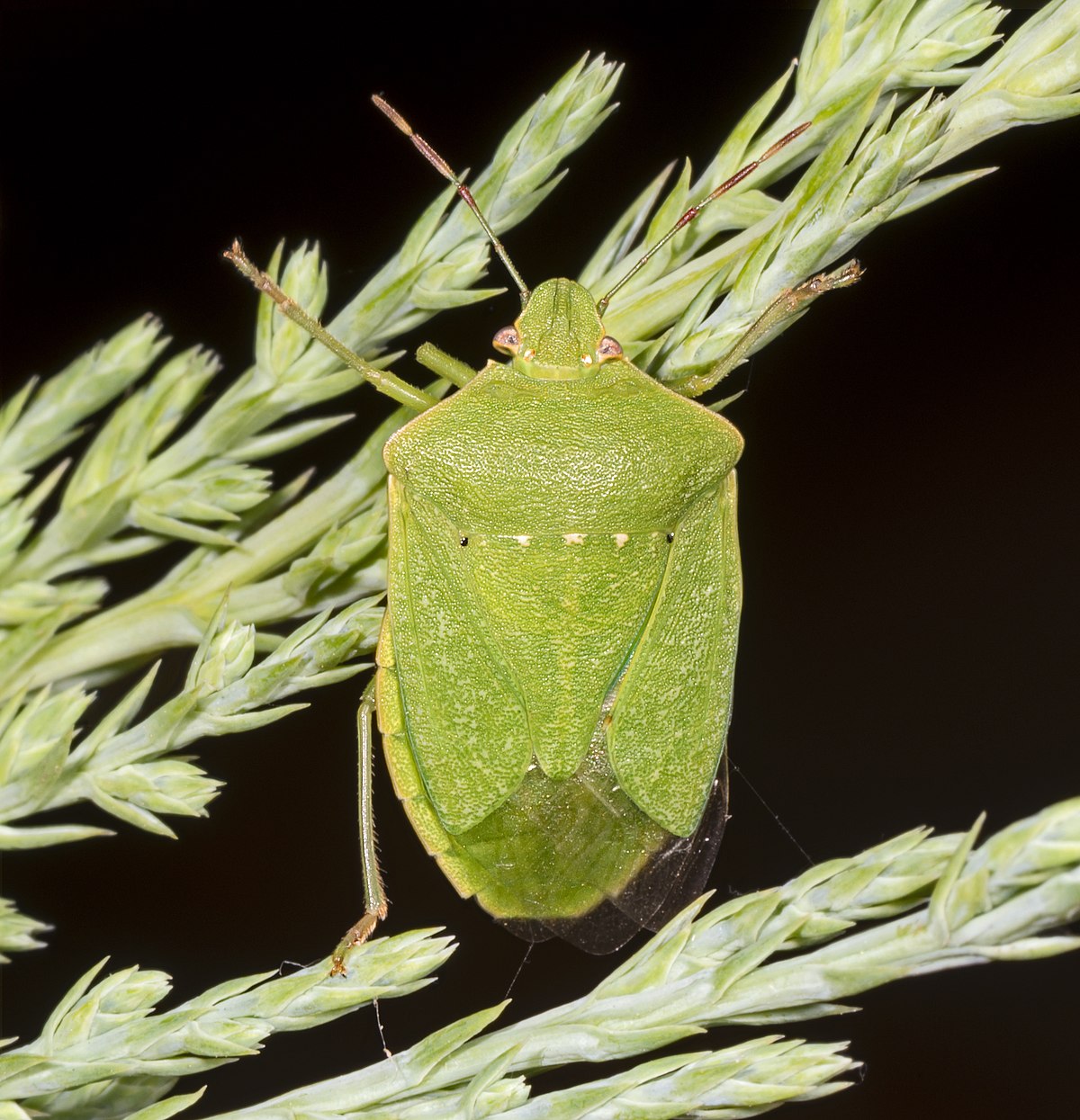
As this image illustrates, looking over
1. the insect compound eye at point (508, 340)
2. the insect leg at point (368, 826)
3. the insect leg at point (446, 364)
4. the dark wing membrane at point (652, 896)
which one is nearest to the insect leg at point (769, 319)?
the insect compound eye at point (508, 340)

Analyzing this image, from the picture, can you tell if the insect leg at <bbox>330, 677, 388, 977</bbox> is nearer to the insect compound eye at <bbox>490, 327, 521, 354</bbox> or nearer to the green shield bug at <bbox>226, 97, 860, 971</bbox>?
the green shield bug at <bbox>226, 97, 860, 971</bbox>

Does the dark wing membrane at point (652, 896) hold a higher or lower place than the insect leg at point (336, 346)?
lower

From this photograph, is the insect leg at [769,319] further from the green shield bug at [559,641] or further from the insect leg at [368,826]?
the insect leg at [368,826]

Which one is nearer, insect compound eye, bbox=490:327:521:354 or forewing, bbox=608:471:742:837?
forewing, bbox=608:471:742:837

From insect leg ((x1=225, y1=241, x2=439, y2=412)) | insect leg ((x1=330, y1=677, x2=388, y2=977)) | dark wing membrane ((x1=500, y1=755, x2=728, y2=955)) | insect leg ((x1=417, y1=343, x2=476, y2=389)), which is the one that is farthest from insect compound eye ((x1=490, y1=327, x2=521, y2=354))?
dark wing membrane ((x1=500, y1=755, x2=728, y2=955))

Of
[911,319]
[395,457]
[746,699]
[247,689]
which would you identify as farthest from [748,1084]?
[911,319]

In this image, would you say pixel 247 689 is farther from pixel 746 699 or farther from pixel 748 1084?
pixel 746 699

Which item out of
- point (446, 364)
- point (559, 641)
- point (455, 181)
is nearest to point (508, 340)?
point (446, 364)
